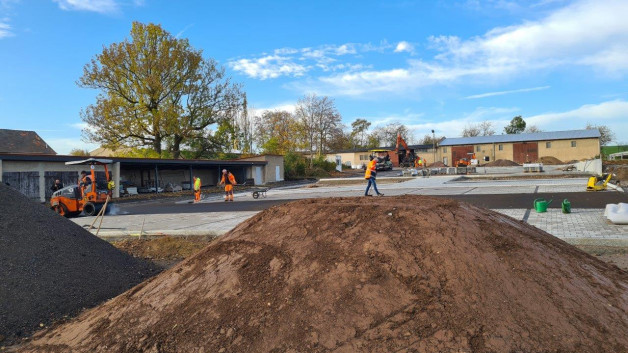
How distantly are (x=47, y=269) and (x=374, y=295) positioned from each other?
207 inches

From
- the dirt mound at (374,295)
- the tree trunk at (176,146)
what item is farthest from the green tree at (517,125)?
the dirt mound at (374,295)

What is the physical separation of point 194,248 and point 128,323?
599cm

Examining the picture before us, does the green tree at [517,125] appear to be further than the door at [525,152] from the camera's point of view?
Yes

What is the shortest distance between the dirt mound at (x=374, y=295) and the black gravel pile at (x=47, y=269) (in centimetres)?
98

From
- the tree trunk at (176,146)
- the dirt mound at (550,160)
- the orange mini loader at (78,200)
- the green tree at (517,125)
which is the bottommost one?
the orange mini loader at (78,200)

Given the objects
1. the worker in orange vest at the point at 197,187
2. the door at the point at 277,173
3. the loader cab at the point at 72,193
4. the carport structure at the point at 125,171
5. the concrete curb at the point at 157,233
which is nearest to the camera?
the concrete curb at the point at 157,233

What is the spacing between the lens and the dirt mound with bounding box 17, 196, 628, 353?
3.13 meters

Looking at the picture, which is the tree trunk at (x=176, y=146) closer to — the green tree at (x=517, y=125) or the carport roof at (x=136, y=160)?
the carport roof at (x=136, y=160)

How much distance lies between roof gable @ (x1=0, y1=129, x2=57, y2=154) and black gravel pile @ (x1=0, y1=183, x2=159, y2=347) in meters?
39.5

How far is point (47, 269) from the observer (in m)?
6.13

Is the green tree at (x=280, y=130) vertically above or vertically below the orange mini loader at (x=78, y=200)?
above

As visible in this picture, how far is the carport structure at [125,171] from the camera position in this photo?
24.5 meters

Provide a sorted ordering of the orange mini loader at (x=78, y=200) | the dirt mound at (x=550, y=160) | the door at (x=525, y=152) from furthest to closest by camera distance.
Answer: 1. the door at (x=525, y=152)
2. the dirt mound at (x=550, y=160)
3. the orange mini loader at (x=78, y=200)

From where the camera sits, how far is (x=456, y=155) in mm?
72438
